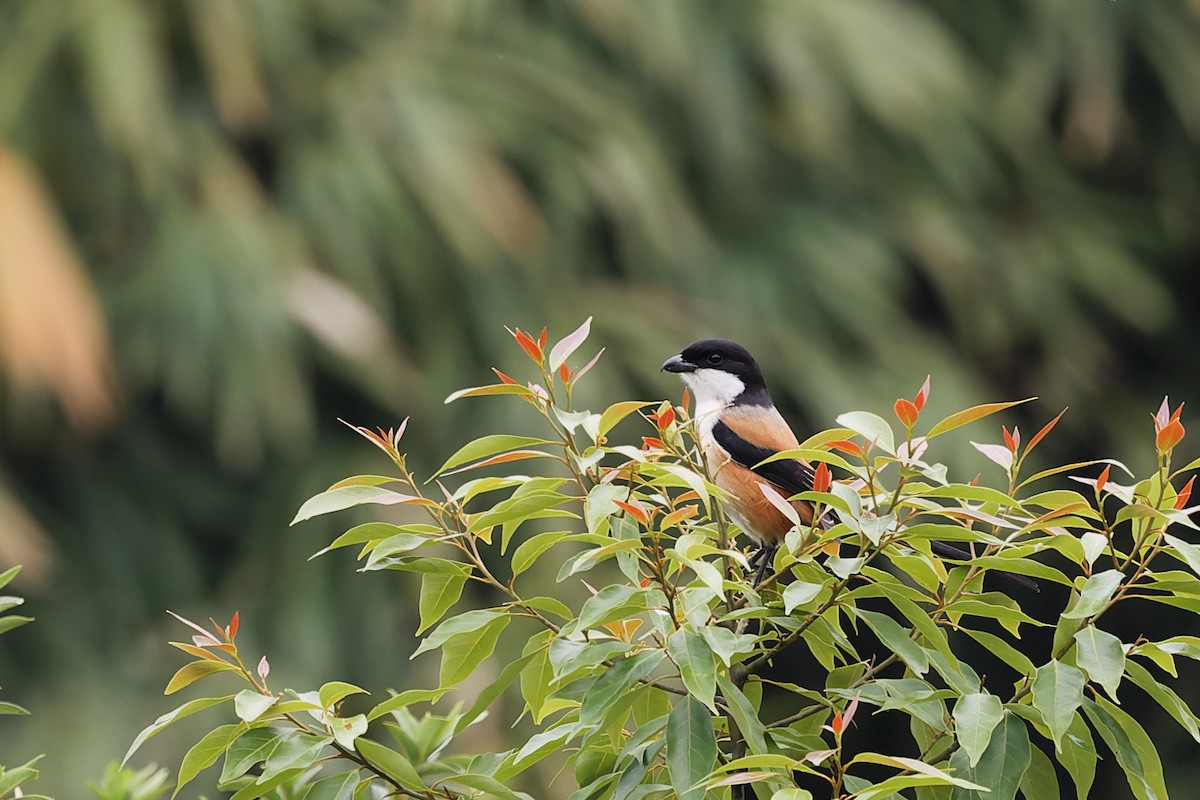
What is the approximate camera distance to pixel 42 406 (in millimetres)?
6055

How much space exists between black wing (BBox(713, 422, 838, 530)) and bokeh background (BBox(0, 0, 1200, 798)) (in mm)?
2821

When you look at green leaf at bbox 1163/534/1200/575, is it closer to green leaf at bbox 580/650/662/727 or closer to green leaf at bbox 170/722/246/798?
green leaf at bbox 580/650/662/727

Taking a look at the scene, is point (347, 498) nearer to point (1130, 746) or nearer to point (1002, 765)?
point (1002, 765)

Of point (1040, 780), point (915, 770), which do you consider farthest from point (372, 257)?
point (915, 770)

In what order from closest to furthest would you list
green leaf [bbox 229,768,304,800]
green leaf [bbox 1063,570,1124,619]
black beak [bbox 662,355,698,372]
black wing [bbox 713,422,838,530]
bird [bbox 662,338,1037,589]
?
green leaf [bbox 1063,570,1124,619] → green leaf [bbox 229,768,304,800] → bird [bbox 662,338,1037,589] → black wing [bbox 713,422,838,530] → black beak [bbox 662,355,698,372]

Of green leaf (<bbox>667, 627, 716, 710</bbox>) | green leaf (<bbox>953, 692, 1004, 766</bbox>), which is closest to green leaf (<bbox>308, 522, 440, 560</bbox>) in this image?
green leaf (<bbox>667, 627, 716, 710</bbox>)

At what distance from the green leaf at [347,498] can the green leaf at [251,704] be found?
0.22m

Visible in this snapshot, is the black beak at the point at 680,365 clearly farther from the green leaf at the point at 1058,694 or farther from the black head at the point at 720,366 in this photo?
the green leaf at the point at 1058,694

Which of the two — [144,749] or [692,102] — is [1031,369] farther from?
[144,749]

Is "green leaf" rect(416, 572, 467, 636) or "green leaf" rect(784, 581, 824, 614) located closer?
"green leaf" rect(784, 581, 824, 614)

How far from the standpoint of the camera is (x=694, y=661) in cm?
170

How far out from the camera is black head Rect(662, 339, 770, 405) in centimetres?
357

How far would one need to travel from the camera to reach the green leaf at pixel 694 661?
5.46 ft

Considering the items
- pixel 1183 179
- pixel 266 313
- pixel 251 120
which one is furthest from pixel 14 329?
pixel 1183 179
